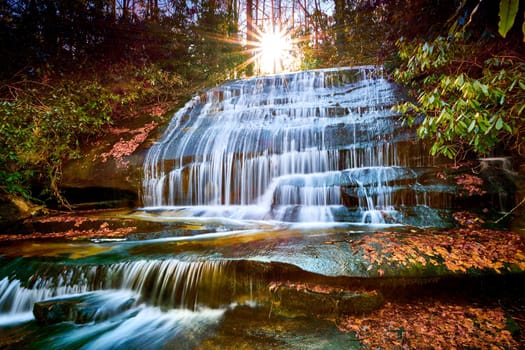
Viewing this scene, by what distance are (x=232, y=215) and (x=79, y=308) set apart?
4.08m

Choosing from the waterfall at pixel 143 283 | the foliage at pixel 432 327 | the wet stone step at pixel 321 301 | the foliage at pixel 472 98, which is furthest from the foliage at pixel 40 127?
the foliage at pixel 472 98

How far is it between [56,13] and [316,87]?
10.6 metres

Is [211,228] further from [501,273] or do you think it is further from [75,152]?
[75,152]

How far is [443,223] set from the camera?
5594 mm

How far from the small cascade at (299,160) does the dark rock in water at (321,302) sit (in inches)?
116

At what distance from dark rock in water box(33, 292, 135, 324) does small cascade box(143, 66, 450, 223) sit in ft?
12.3

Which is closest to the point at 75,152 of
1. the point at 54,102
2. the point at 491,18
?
the point at 54,102

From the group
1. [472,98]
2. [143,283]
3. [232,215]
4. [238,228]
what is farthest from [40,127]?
[472,98]

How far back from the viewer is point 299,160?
834 centimetres

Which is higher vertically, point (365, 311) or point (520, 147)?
point (520, 147)

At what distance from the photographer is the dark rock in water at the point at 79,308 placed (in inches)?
150

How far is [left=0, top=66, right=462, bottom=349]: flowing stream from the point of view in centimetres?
382

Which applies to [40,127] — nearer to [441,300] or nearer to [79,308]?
[79,308]

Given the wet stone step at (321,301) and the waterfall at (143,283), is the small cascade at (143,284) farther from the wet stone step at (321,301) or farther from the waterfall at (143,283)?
the wet stone step at (321,301)
